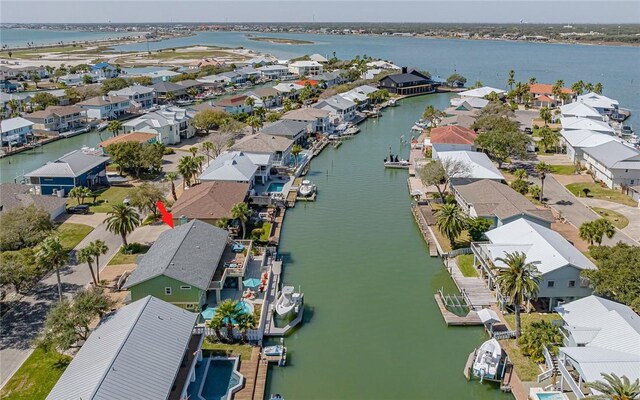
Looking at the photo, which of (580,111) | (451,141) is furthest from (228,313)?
(580,111)

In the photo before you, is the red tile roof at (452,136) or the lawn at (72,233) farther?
the red tile roof at (452,136)

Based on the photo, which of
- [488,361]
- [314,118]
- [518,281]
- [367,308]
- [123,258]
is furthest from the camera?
[314,118]

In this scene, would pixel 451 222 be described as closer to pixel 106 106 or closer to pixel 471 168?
pixel 471 168

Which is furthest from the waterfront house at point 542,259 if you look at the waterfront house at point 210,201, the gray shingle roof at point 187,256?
the waterfront house at point 210,201

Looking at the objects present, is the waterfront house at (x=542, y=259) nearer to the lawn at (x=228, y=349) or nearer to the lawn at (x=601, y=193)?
the lawn at (x=228, y=349)

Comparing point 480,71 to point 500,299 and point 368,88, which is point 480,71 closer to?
point 368,88

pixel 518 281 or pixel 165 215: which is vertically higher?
pixel 518 281

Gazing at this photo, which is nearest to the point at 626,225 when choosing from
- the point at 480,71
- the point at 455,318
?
the point at 455,318
